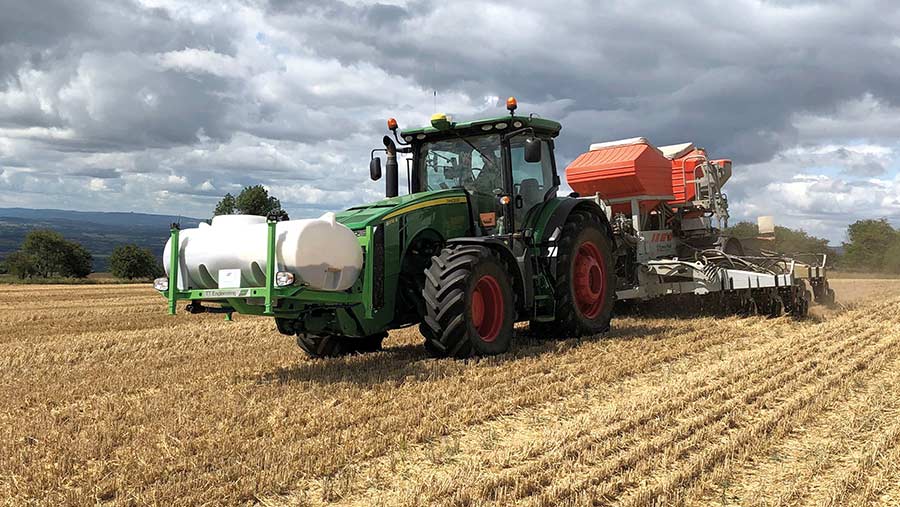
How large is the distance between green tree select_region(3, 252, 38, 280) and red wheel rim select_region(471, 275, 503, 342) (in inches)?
2292

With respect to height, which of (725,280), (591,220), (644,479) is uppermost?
(591,220)

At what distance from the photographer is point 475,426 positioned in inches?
186

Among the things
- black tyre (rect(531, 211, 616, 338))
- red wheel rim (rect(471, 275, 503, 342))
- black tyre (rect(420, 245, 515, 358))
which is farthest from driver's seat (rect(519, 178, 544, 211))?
red wheel rim (rect(471, 275, 503, 342))

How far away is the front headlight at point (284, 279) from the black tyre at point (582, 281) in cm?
335

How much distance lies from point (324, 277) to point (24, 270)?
195 ft

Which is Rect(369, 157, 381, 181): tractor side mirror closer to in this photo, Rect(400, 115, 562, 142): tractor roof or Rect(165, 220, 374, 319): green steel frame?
Rect(400, 115, 562, 142): tractor roof

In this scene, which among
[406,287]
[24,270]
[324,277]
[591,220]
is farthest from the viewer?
[24,270]

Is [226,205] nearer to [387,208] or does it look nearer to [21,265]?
[21,265]

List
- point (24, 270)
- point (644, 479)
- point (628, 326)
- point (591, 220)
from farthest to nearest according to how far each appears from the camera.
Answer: point (24, 270) → point (628, 326) → point (591, 220) → point (644, 479)

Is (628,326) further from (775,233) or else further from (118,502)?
(118,502)

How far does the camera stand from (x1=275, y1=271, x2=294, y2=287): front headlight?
5.61m

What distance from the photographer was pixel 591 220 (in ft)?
28.9

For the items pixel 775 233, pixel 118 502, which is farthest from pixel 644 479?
pixel 775 233

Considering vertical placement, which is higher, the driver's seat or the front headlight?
the driver's seat
